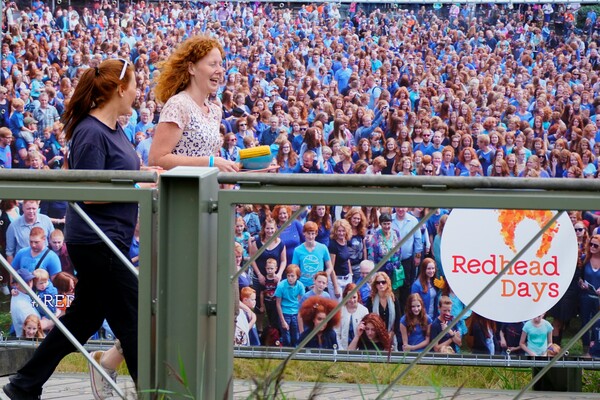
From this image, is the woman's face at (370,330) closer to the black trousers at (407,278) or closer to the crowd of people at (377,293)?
the crowd of people at (377,293)

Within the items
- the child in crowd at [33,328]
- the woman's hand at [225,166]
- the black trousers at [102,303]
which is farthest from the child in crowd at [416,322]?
the child in crowd at [33,328]

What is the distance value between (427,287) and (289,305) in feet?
2.55

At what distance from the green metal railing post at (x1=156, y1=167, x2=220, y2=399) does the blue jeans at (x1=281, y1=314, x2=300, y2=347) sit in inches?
101

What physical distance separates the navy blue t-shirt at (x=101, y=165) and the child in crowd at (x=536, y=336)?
7.95 feet

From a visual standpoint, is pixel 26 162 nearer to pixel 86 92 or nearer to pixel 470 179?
pixel 86 92

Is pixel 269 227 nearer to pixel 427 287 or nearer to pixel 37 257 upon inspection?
pixel 427 287

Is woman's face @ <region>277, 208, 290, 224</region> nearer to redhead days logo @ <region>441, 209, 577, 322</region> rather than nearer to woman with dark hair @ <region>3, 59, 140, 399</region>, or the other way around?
redhead days logo @ <region>441, 209, 577, 322</region>

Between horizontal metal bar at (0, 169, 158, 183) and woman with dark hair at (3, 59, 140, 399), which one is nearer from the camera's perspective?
horizontal metal bar at (0, 169, 158, 183)

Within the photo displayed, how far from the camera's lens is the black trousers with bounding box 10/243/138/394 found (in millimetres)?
4559

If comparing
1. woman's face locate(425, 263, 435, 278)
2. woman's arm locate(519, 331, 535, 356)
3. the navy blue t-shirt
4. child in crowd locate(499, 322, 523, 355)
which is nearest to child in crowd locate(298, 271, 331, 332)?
woman's face locate(425, 263, 435, 278)

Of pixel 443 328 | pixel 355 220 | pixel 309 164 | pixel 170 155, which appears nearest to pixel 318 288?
pixel 355 220

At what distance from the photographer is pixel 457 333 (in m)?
6.12

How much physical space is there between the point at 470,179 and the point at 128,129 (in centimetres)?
352

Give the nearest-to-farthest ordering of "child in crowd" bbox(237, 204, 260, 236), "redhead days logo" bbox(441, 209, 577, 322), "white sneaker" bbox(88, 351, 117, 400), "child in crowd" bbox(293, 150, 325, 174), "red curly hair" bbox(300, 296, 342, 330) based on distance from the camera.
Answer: "white sneaker" bbox(88, 351, 117, 400), "redhead days logo" bbox(441, 209, 577, 322), "red curly hair" bbox(300, 296, 342, 330), "child in crowd" bbox(237, 204, 260, 236), "child in crowd" bbox(293, 150, 325, 174)
